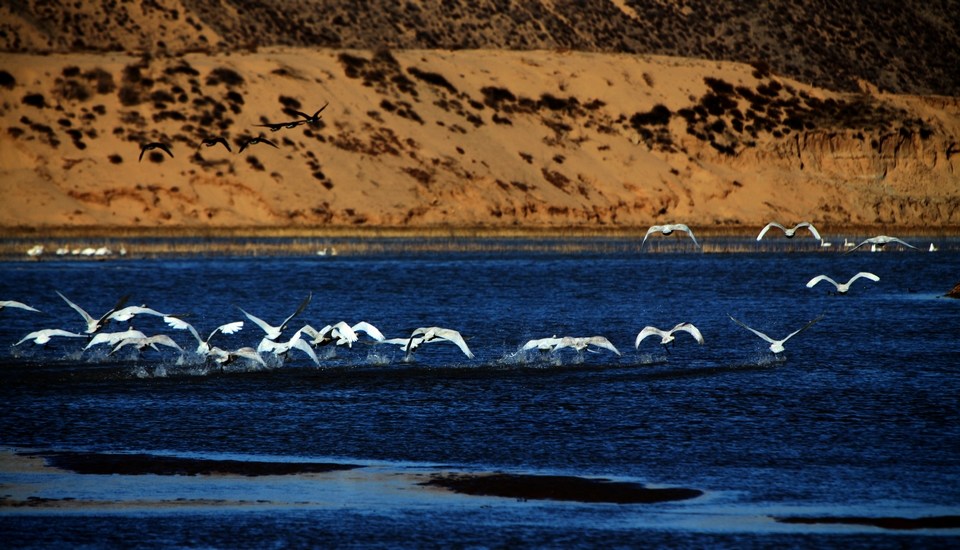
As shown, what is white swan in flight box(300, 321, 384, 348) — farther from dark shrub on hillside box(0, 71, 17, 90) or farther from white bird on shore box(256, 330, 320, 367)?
dark shrub on hillside box(0, 71, 17, 90)

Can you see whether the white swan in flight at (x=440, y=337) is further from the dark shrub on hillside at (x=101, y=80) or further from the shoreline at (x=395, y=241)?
the dark shrub on hillside at (x=101, y=80)

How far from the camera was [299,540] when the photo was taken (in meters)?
13.4

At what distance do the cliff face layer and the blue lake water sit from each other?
36.8m

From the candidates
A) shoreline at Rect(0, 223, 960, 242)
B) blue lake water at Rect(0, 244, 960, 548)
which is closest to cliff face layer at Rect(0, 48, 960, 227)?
shoreline at Rect(0, 223, 960, 242)

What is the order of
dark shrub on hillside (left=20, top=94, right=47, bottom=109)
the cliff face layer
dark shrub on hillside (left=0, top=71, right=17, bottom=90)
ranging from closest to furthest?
1. the cliff face layer
2. dark shrub on hillside (left=20, top=94, right=47, bottom=109)
3. dark shrub on hillside (left=0, top=71, right=17, bottom=90)

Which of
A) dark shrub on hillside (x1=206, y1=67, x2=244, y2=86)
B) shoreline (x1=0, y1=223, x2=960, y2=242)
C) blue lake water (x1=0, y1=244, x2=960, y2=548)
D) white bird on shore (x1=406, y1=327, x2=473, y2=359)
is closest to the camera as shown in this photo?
blue lake water (x1=0, y1=244, x2=960, y2=548)

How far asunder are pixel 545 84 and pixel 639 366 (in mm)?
74706

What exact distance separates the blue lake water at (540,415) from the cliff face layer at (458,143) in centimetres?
3681

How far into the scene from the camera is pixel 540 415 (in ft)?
67.1

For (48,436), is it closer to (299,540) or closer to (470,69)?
(299,540)

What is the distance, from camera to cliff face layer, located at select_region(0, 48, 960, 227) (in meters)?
79.5

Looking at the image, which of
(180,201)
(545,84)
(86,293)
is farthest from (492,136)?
(86,293)

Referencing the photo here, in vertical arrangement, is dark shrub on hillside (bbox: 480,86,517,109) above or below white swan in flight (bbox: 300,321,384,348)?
above

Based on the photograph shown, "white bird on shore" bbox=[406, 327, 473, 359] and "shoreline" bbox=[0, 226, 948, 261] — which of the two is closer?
"white bird on shore" bbox=[406, 327, 473, 359]
